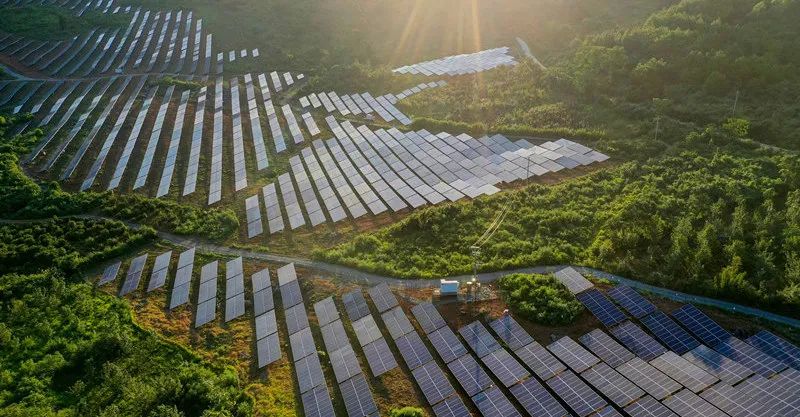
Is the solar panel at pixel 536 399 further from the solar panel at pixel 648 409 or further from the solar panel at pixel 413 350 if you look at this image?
the solar panel at pixel 413 350

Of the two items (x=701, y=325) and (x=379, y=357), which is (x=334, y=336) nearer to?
(x=379, y=357)

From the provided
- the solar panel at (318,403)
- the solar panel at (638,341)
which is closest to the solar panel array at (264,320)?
the solar panel at (318,403)

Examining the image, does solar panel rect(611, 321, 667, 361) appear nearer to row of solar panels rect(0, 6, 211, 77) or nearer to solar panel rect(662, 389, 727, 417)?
solar panel rect(662, 389, 727, 417)

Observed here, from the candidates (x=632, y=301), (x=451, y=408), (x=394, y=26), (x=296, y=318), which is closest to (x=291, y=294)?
(x=296, y=318)

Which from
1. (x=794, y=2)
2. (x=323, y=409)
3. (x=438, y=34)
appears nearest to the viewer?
(x=323, y=409)

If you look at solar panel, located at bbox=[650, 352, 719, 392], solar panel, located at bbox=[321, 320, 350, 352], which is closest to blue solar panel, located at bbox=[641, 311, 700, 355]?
solar panel, located at bbox=[650, 352, 719, 392]

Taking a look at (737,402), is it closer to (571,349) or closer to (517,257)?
(571,349)

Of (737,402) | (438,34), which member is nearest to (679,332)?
(737,402)
